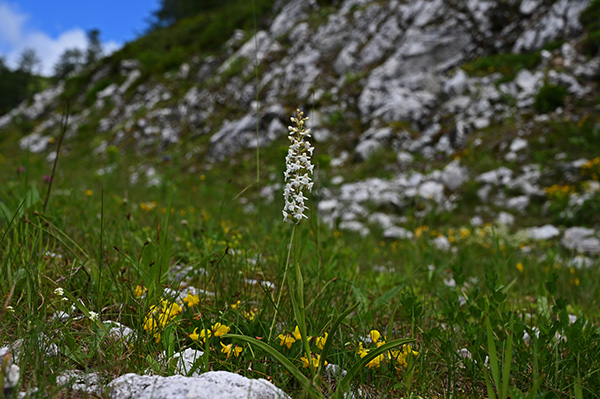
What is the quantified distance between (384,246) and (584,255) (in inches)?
110

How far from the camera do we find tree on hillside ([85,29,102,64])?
39219 mm

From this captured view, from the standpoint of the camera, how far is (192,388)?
1.10 m

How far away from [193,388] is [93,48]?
4863 centimetres

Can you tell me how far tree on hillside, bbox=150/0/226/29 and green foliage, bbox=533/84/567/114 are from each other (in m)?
29.4

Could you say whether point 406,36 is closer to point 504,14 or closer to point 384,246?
point 504,14

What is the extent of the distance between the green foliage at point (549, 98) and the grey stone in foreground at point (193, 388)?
9.73 m

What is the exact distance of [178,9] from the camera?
3488 cm

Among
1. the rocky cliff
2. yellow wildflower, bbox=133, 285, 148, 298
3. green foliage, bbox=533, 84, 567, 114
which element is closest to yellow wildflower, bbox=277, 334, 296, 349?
yellow wildflower, bbox=133, 285, 148, 298

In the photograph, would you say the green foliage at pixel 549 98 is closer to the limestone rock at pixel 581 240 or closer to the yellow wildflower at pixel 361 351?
the limestone rock at pixel 581 240

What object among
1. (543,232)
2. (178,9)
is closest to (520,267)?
(543,232)

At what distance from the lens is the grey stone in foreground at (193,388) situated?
43.3 inches

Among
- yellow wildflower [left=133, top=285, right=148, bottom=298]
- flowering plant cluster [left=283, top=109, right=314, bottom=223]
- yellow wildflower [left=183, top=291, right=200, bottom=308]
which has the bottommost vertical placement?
yellow wildflower [left=183, top=291, right=200, bottom=308]

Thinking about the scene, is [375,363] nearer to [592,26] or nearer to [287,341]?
[287,341]

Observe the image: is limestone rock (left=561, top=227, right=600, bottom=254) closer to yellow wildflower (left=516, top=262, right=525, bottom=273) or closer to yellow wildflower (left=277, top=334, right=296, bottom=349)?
yellow wildflower (left=516, top=262, right=525, bottom=273)
